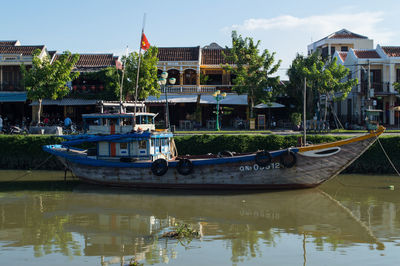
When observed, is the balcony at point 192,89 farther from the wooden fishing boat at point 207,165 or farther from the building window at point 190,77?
the wooden fishing boat at point 207,165

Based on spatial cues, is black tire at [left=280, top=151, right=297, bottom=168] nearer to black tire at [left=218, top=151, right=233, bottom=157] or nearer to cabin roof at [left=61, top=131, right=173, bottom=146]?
black tire at [left=218, top=151, right=233, bottom=157]

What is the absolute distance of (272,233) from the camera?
12.7 metres

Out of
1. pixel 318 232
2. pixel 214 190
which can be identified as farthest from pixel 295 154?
pixel 318 232

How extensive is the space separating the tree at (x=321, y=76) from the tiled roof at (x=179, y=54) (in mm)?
7646

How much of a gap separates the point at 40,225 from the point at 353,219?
9.19 meters

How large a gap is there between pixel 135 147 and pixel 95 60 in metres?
20.9

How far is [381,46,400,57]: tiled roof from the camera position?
112 feet

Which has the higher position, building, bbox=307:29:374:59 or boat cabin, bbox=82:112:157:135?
building, bbox=307:29:374:59

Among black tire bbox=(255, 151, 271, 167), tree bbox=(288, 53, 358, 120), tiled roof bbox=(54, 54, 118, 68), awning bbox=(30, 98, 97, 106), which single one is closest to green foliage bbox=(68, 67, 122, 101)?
awning bbox=(30, 98, 97, 106)

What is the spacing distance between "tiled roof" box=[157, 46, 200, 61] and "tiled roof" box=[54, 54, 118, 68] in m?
3.86

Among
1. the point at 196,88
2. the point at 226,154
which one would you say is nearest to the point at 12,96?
the point at 196,88

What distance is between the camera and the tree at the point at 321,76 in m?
30.3

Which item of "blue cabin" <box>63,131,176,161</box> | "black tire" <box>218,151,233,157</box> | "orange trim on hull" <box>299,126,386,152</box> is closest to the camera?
"orange trim on hull" <box>299,126,386,152</box>

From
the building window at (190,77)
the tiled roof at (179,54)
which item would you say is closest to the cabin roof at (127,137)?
the building window at (190,77)
